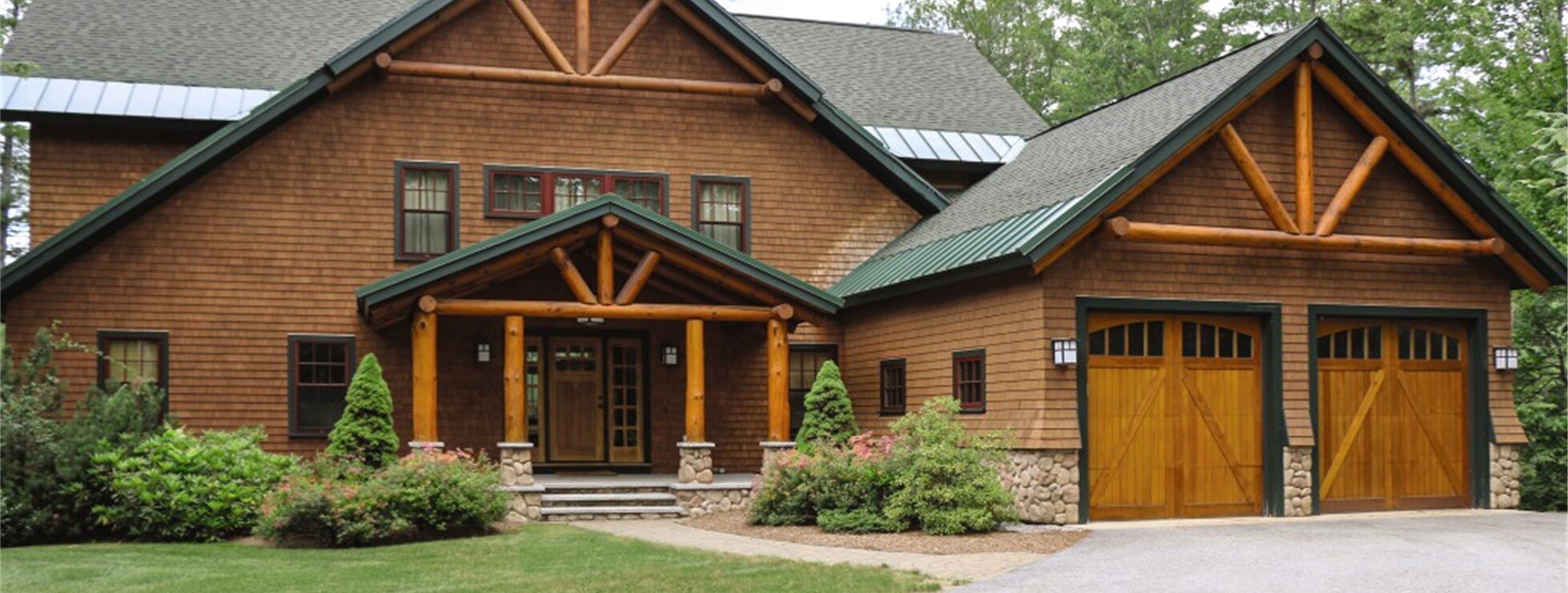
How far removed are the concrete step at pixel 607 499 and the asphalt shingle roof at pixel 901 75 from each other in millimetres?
8183

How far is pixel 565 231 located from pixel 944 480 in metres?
5.73

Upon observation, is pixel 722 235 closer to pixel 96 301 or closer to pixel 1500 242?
pixel 96 301

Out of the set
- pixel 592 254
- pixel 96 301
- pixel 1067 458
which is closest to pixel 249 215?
pixel 96 301

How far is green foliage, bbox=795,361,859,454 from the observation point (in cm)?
1928

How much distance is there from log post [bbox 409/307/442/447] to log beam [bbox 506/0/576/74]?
14.7ft

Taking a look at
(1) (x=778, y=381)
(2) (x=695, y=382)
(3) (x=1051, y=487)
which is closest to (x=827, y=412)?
(1) (x=778, y=381)

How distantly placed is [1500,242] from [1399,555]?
6.78 m

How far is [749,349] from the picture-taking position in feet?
73.8

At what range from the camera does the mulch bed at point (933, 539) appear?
14.4m

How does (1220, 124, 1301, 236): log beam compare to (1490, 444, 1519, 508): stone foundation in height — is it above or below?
above

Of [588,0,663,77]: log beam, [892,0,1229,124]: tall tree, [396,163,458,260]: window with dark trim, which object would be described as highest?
[892,0,1229,124]: tall tree

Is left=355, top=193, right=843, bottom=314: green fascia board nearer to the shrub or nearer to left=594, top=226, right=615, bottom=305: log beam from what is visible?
left=594, top=226, right=615, bottom=305: log beam

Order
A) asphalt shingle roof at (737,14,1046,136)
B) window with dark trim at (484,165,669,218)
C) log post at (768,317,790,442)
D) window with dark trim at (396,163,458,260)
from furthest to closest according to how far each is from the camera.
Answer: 1. asphalt shingle roof at (737,14,1046,136)
2. window with dark trim at (484,165,669,218)
3. window with dark trim at (396,163,458,260)
4. log post at (768,317,790,442)

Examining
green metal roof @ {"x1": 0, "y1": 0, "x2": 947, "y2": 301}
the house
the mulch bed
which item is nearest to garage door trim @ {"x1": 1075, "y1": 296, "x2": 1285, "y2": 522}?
the house
